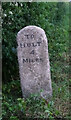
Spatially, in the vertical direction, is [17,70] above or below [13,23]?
below

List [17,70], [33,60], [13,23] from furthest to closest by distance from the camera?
[17,70], [13,23], [33,60]

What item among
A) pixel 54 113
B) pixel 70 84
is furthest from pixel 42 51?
pixel 70 84

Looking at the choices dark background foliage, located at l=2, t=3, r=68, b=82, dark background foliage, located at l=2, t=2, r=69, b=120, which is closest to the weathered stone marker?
dark background foliage, located at l=2, t=2, r=69, b=120

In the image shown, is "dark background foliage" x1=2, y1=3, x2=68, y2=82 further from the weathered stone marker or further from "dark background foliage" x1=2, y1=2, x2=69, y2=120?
the weathered stone marker

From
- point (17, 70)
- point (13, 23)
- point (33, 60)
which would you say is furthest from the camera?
point (17, 70)

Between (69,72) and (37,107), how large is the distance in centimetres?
207

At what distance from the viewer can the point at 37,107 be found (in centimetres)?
354

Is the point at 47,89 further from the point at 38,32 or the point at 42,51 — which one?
the point at 38,32

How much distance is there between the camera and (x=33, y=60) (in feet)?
12.4

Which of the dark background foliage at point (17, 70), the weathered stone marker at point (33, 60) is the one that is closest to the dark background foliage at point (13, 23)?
the dark background foliage at point (17, 70)

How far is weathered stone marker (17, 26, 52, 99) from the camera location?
370cm

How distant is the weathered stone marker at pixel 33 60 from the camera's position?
3.70 meters

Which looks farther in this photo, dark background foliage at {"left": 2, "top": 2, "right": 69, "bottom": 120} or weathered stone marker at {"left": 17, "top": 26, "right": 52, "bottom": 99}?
weathered stone marker at {"left": 17, "top": 26, "right": 52, "bottom": 99}

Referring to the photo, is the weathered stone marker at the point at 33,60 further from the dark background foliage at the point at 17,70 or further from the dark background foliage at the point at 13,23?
the dark background foliage at the point at 13,23
